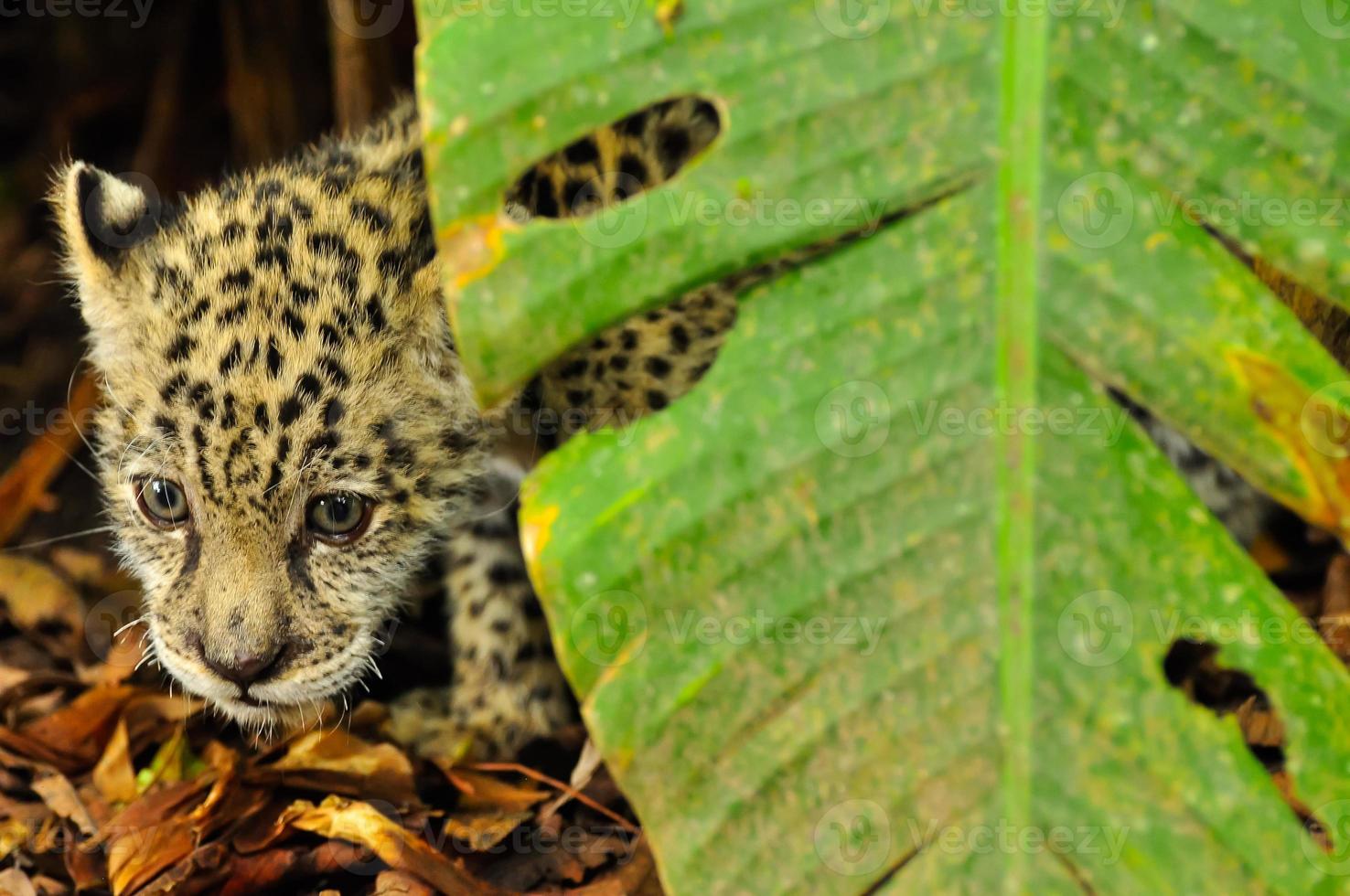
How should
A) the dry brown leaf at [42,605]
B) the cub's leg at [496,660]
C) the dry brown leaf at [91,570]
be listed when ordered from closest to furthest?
the cub's leg at [496,660] < the dry brown leaf at [42,605] < the dry brown leaf at [91,570]

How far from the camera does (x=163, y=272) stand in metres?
3.31

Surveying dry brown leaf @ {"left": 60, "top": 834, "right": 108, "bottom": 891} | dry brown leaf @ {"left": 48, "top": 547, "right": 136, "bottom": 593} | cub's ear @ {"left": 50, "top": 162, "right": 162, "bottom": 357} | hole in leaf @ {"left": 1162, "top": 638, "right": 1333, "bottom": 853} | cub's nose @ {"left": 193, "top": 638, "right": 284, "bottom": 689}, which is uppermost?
cub's ear @ {"left": 50, "top": 162, "right": 162, "bottom": 357}

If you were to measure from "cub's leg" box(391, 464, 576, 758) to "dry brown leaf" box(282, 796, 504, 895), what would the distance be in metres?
0.65

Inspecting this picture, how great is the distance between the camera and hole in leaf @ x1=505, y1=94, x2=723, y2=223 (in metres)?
3.23

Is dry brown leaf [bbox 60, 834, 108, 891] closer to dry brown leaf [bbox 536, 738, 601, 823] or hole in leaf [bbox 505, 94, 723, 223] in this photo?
dry brown leaf [bbox 536, 738, 601, 823]

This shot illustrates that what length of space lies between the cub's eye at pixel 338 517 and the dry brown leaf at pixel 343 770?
641 mm

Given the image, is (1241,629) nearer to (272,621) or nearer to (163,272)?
(272,621)

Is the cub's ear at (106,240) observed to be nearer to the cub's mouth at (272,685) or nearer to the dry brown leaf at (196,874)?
the cub's mouth at (272,685)

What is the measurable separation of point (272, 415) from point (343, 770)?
40.1 inches

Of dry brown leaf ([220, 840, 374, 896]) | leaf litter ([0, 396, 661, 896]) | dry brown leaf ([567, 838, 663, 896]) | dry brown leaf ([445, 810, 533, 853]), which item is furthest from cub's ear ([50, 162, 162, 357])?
dry brown leaf ([567, 838, 663, 896])


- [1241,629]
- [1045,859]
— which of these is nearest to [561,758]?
[1045,859]

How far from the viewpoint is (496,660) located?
12.8 feet

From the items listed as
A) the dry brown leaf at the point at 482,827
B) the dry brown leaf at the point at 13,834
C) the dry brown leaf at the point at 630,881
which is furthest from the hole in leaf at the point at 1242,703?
the dry brown leaf at the point at 13,834

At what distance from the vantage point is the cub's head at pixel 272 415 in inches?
119
